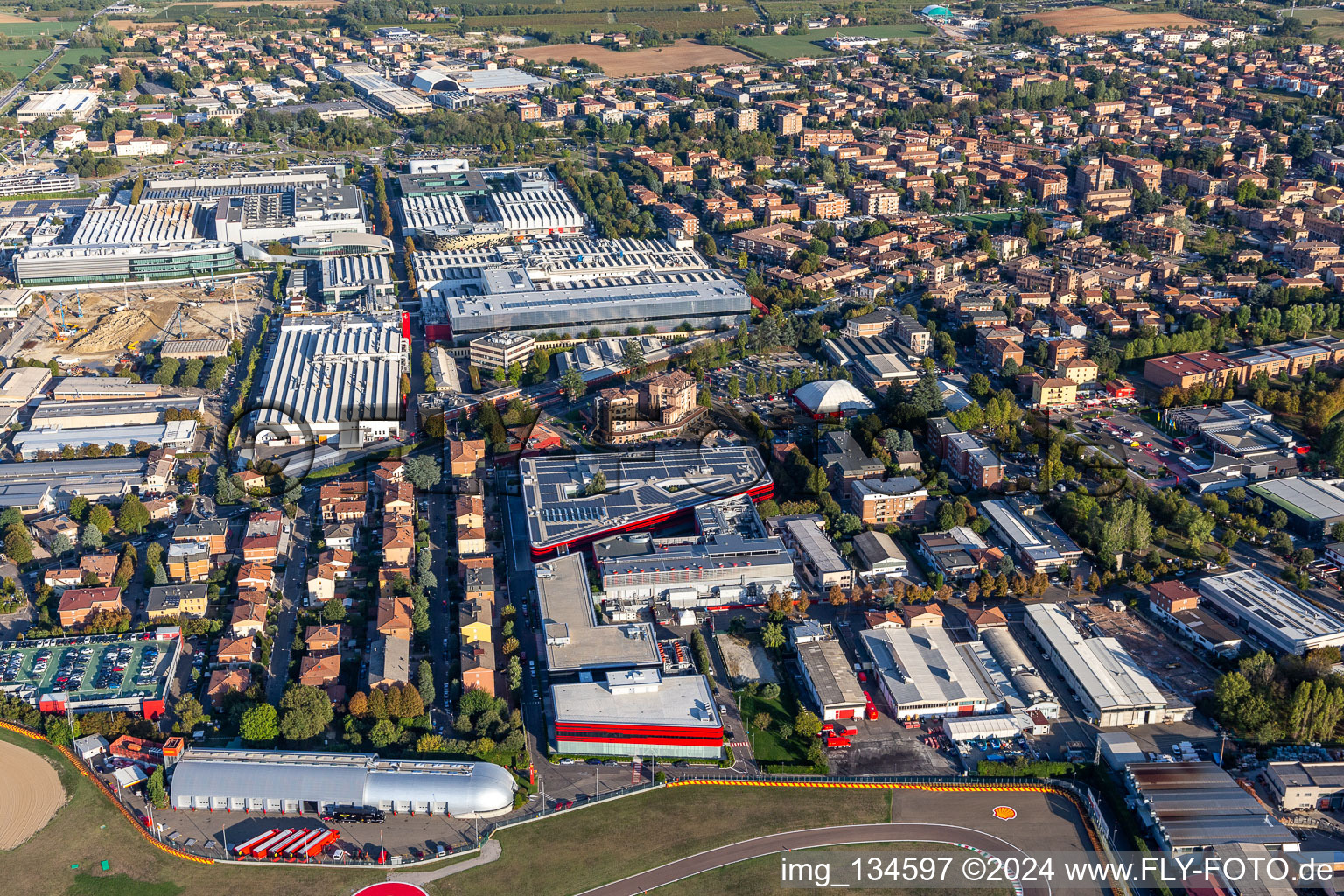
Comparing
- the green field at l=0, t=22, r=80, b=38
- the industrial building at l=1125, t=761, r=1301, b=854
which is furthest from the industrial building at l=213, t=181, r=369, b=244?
the green field at l=0, t=22, r=80, b=38

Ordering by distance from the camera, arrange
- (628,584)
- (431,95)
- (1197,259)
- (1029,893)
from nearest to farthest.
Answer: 1. (1029,893)
2. (628,584)
3. (1197,259)
4. (431,95)

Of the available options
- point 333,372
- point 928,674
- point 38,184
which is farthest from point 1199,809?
point 38,184

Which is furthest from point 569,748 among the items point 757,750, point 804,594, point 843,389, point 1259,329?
point 1259,329

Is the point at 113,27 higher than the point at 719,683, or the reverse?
the point at 113,27

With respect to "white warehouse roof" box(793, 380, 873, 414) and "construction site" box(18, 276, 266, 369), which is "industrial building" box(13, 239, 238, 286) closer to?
"construction site" box(18, 276, 266, 369)

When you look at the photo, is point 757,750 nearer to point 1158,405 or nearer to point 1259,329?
point 1158,405
